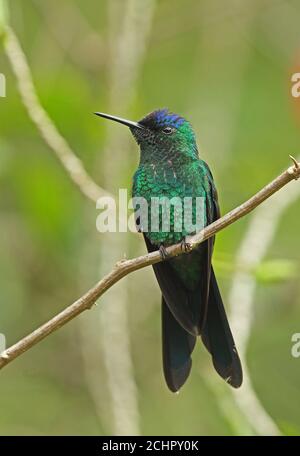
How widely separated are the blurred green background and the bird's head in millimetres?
436

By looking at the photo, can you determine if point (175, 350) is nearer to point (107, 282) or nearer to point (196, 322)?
point (196, 322)

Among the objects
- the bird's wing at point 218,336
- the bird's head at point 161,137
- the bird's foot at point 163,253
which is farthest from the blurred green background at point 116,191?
the bird's head at point 161,137

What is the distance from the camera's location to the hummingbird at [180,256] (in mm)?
3980

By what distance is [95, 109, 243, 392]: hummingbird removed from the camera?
3.98m

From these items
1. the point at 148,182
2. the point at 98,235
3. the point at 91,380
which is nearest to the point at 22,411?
the point at 91,380

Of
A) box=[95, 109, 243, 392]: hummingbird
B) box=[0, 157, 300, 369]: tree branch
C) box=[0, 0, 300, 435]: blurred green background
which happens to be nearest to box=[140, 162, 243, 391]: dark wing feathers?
box=[95, 109, 243, 392]: hummingbird

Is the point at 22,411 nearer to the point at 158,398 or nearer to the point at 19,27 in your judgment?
the point at 158,398

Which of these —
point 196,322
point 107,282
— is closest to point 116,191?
point 196,322

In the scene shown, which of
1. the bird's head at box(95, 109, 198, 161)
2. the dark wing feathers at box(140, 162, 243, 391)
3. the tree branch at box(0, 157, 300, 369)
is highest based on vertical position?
the bird's head at box(95, 109, 198, 161)

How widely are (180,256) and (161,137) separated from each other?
1.80 feet

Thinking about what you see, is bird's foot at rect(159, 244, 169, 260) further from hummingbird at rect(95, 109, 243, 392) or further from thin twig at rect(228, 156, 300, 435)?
thin twig at rect(228, 156, 300, 435)

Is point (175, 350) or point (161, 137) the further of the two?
point (161, 137)

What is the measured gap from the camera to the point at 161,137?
4305 mm

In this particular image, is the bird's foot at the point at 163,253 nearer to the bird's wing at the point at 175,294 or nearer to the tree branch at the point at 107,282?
the bird's wing at the point at 175,294
